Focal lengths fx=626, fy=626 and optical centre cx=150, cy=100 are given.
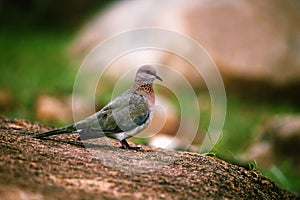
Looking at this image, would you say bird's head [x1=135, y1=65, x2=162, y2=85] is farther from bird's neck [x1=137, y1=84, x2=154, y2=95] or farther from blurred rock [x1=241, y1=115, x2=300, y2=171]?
blurred rock [x1=241, y1=115, x2=300, y2=171]

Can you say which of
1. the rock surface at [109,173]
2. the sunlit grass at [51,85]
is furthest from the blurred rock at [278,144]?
the rock surface at [109,173]

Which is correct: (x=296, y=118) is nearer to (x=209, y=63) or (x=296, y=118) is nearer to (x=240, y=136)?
(x=240, y=136)

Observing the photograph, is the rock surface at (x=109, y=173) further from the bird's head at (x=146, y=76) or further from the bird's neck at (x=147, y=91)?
the bird's head at (x=146, y=76)

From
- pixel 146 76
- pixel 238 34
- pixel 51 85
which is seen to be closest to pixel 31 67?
pixel 51 85

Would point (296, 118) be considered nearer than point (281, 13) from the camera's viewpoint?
Yes

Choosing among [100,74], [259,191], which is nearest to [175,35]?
[100,74]

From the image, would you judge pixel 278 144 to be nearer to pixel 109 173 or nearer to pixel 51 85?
pixel 51 85
